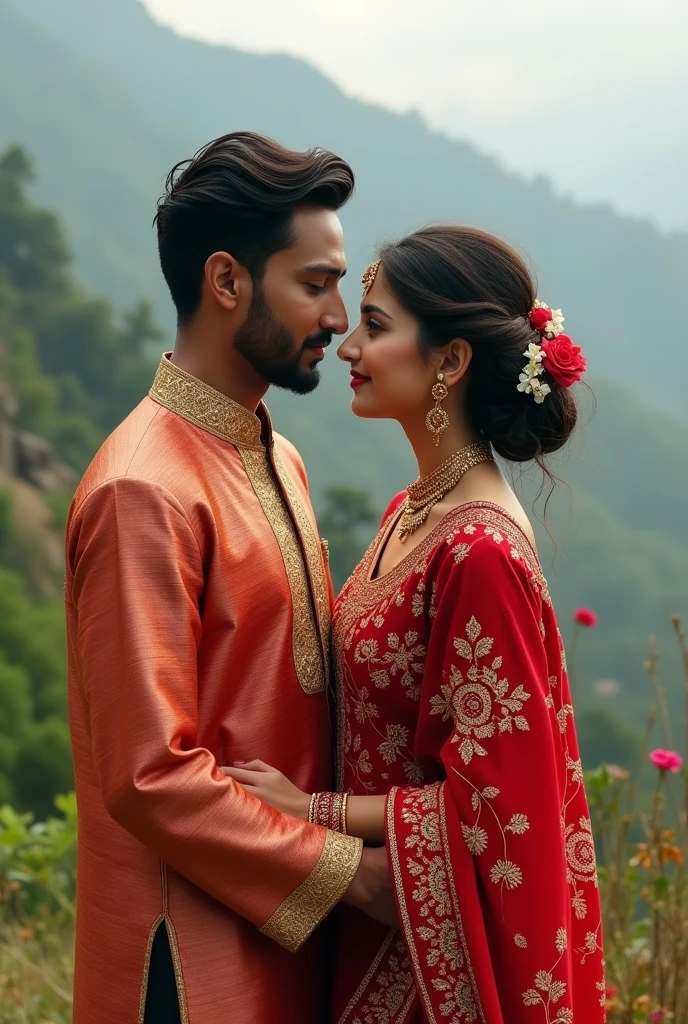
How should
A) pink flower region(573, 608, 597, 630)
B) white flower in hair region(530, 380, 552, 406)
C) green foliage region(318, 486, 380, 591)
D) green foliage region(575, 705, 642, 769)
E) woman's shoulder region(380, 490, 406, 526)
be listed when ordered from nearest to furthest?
white flower in hair region(530, 380, 552, 406), woman's shoulder region(380, 490, 406, 526), pink flower region(573, 608, 597, 630), green foliage region(318, 486, 380, 591), green foliage region(575, 705, 642, 769)

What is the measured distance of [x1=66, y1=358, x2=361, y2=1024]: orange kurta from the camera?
1695mm

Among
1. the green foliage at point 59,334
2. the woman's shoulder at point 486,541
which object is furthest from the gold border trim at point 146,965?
the green foliage at point 59,334

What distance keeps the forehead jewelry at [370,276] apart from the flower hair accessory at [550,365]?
302mm

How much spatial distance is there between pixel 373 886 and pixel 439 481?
675 mm

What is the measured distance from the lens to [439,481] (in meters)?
1.99

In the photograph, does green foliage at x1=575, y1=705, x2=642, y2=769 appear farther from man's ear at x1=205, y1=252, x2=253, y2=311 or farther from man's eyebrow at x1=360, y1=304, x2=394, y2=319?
man's ear at x1=205, y1=252, x2=253, y2=311

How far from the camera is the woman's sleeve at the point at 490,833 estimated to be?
1737 mm

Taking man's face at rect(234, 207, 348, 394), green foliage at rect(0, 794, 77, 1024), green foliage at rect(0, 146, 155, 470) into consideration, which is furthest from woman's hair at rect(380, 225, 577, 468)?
green foliage at rect(0, 146, 155, 470)

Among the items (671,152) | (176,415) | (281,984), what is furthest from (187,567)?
(671,152)

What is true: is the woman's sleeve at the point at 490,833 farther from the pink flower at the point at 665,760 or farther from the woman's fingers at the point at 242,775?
the pink flower at the point at 665,760

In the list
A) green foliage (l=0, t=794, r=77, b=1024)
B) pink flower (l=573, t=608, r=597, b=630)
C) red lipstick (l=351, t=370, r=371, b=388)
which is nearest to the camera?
red lipstick (l=351, t=370, r=371, b=388)

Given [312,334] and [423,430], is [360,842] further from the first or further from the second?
[312,334]

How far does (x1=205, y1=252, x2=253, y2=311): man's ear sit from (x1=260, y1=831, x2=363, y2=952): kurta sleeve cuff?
2.92 ft

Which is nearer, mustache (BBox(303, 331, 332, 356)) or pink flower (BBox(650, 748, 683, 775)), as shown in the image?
mustache (BBox(303, 331, 332, 356))
